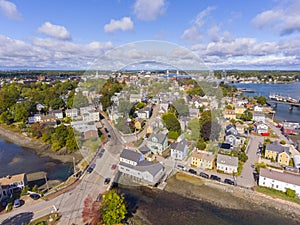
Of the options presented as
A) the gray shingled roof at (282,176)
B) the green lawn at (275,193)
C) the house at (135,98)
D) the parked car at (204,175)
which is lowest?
the green lawn at (275,193)

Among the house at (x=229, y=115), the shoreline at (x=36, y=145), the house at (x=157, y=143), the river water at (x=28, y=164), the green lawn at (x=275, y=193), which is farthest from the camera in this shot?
the house at (x=229, y=115)

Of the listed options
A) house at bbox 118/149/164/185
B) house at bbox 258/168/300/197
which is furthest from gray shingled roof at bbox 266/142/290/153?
house at bbox 118/149/164/185

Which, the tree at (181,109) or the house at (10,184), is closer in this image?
the house at (10,184)

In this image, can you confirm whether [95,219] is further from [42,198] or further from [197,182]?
[197,182]

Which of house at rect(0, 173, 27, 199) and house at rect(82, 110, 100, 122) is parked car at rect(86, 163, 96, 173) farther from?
house at rect(82, 110, 100, 122)

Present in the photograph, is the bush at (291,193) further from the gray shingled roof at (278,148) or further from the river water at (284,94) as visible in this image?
the river water at (284,94)

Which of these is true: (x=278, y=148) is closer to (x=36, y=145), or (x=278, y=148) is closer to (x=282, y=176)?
(x=282, y=176)

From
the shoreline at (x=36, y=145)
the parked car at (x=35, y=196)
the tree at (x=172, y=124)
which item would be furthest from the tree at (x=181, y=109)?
the parked car at (x=35, y=196)

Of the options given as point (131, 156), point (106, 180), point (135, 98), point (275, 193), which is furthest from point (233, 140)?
point (135, 98)
